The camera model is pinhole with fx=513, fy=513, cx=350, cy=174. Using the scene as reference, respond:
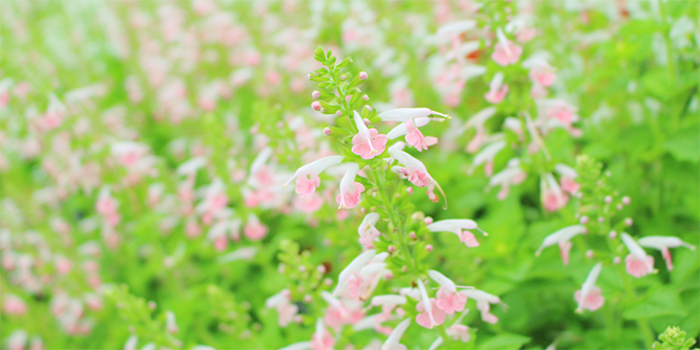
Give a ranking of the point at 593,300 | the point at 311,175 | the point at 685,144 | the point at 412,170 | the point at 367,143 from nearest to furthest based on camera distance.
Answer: the point at 367,143, the point at 412,170, the point at 311,175, the point at 593,300, the point at 685,144

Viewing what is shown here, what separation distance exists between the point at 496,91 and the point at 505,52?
26cm

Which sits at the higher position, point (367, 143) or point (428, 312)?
point (367, 143)

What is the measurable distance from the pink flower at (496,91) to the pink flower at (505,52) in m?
0.16

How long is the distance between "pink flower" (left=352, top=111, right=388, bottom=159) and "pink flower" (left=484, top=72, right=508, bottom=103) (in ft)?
4.30

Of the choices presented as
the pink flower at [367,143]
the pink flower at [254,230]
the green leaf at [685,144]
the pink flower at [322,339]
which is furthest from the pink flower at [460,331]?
the pink flower at [254,230]

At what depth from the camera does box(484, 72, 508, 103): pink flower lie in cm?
297

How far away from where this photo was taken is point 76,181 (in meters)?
5.90

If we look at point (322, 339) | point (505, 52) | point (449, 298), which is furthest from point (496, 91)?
point (322, 339)

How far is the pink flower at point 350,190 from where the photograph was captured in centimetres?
190

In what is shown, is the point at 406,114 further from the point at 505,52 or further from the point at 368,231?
the point at 505,52

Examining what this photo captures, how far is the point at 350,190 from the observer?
199 cm

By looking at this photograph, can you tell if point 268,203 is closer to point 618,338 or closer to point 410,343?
point 410,343

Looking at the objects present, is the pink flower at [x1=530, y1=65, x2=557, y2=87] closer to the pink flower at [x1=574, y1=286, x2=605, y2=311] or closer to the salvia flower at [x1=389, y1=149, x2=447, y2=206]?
the pink flower at [x1=574, y1=286, x2=605, y2=311]

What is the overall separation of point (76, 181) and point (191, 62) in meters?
2.43
